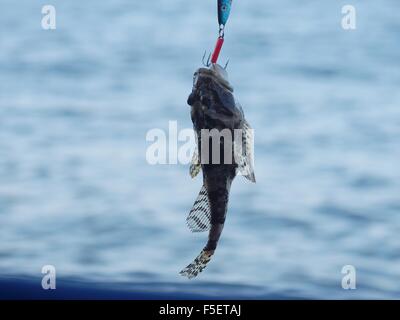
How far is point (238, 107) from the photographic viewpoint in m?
3.71

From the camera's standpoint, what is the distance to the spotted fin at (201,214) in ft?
12.8

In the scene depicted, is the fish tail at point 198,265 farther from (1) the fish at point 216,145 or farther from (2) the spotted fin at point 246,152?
(2) the spotted fin at point 246,152

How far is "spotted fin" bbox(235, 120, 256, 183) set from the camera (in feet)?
12.2

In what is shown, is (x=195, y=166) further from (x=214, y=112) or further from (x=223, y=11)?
(x=223, y=11)

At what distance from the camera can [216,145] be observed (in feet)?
12.3

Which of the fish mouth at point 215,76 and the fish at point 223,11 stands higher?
the fish at point 223,11

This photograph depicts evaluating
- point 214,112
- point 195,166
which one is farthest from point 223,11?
point 195,166

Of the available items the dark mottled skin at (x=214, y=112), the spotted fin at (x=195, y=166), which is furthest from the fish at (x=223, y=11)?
the spotted fin at (x=195, y=166)

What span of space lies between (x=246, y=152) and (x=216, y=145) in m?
0.12
